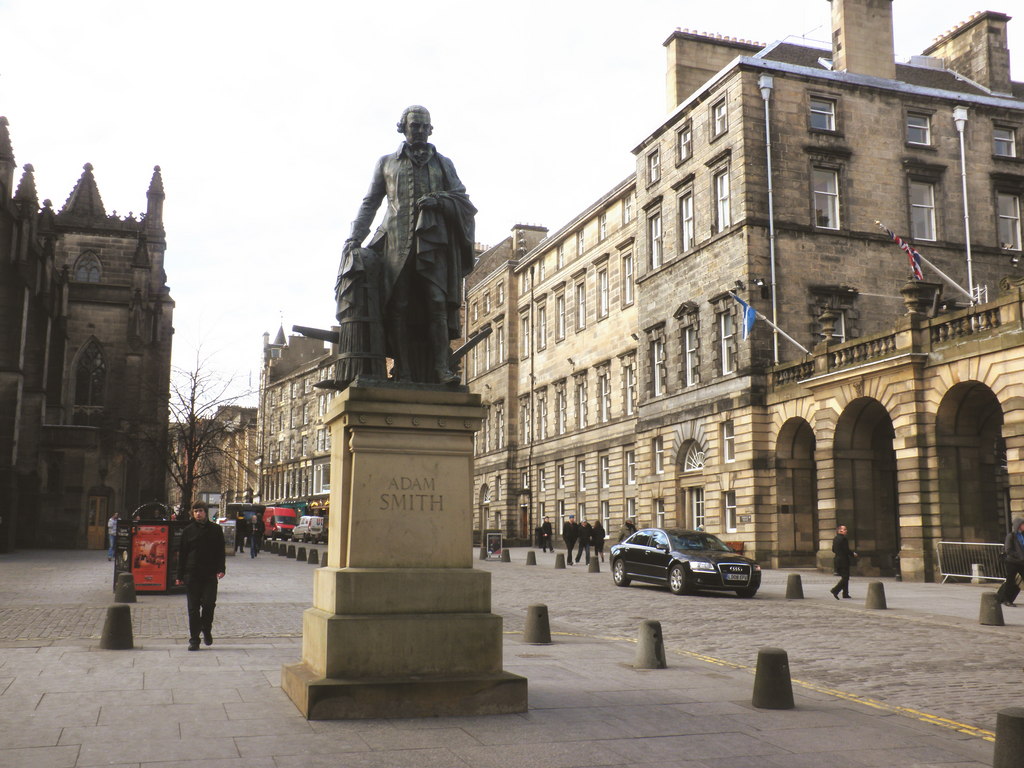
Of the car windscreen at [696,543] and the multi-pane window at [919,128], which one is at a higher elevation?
the multi-pane window at [919,128]

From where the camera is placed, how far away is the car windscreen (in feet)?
75.9

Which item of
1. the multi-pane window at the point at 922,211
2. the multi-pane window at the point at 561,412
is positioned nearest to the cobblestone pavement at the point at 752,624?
the multi-pane window at the point at 922,211

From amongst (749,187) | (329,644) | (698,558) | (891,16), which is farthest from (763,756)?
(891,16)

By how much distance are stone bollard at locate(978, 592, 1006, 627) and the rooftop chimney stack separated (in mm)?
26952

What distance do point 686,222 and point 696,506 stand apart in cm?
1125

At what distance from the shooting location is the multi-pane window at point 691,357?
127 ft

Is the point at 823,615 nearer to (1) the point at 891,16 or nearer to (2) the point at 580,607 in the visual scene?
(2) the point at 580,607

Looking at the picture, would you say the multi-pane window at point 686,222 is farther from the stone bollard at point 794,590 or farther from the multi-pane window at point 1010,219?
the stone bollard at point 794,590

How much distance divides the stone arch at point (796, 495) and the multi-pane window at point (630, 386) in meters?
12.2

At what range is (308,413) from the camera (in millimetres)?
102688

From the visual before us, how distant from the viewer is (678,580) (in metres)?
22.6

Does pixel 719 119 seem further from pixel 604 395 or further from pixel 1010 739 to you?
pixel 1010 739

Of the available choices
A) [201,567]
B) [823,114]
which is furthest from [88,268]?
[201,567]

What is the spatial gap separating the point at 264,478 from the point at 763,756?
113397mm
